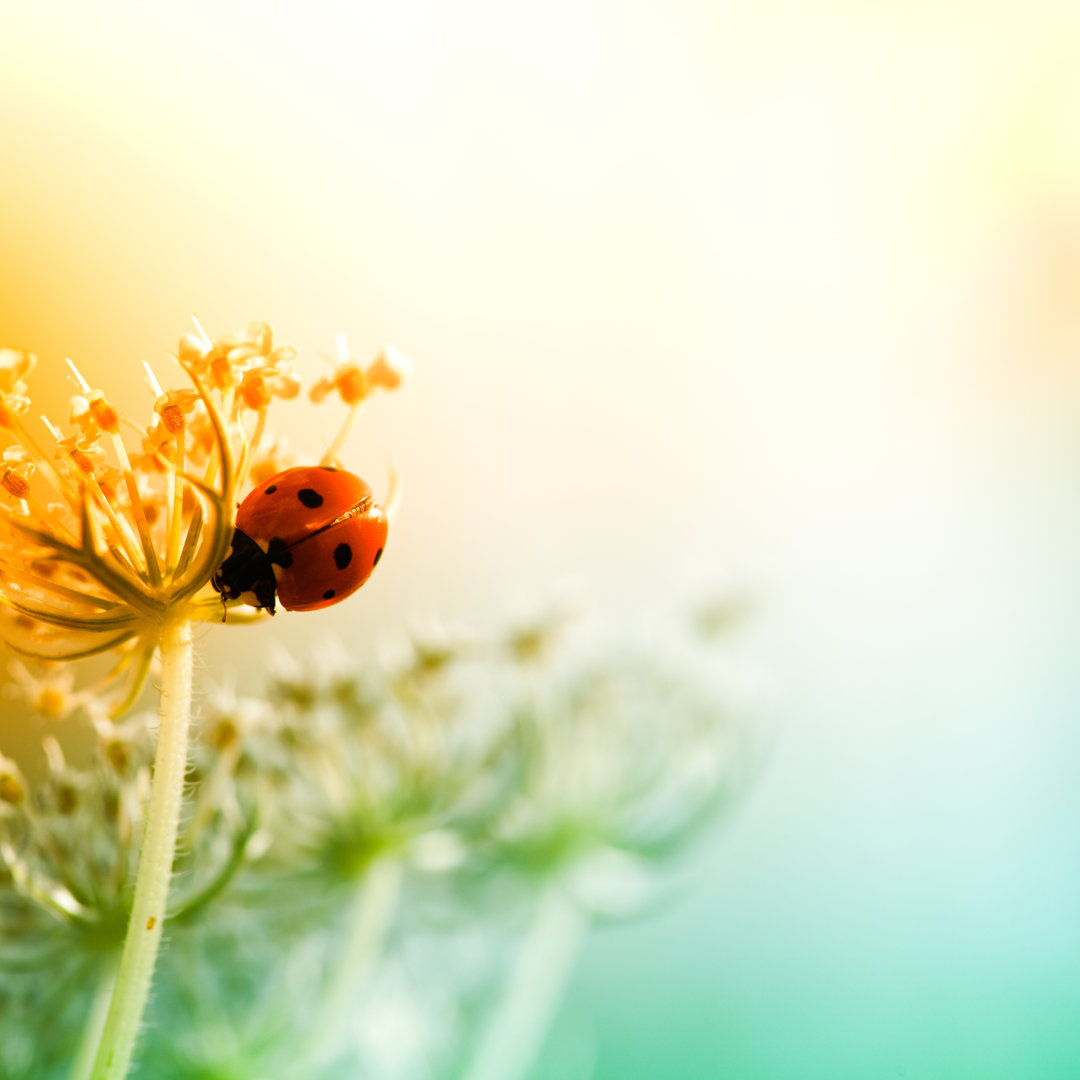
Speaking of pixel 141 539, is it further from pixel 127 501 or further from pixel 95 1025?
pixel 95 1025

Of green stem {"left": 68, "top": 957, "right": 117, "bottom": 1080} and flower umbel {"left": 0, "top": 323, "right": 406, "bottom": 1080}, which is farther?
green stem {"left": 68, "top": 957, "right": 117, "bottom": 1080}

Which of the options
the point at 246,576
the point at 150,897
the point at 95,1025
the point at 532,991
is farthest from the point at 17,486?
the point at 532,991

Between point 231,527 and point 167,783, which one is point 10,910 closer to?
point 167,783

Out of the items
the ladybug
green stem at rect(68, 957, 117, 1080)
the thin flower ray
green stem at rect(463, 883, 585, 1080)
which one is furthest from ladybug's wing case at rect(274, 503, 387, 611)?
green stem at rect(463, 883, 585, 1080)

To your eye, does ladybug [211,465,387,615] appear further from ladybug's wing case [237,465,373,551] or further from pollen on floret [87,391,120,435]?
pollen on floret [87,391,120,435]

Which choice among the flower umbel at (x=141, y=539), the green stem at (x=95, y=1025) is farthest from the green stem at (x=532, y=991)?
the flower umbel at (x=141, y=539)

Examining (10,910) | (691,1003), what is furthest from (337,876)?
(691,1003)

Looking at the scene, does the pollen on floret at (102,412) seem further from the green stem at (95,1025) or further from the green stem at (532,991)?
the green stem at (532,991)
